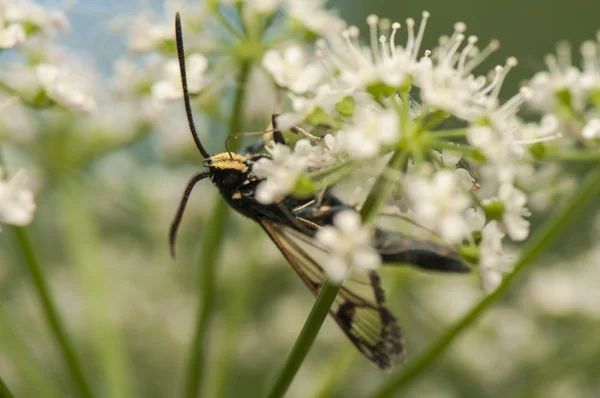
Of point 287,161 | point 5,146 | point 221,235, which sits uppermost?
point 5,146

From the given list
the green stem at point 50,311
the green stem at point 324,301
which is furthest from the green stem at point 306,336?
the green stem at point 50,311

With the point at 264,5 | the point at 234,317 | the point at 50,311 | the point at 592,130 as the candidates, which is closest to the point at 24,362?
the point at 50,311

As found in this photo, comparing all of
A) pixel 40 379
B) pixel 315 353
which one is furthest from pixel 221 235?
pixel 315 353

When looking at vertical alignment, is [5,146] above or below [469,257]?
above

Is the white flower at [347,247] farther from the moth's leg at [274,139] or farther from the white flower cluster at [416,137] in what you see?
the moth's leg at [274,139]

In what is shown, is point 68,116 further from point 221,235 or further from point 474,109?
point 474,109

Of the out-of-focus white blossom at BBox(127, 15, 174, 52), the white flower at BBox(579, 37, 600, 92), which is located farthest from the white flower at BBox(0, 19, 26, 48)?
the white flower at BBox(579, 37, 600, 92)
